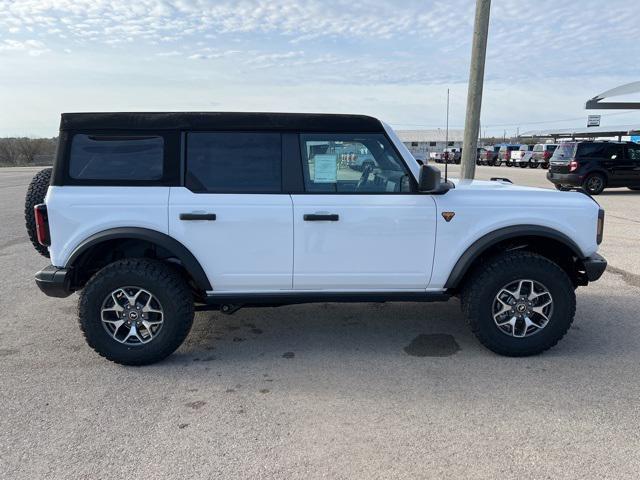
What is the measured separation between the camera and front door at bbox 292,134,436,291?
368 cm

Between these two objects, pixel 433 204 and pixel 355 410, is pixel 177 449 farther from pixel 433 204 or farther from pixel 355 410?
pixel 433 204

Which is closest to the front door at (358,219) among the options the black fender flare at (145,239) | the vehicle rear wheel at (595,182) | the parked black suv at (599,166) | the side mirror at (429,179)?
the side mirror at (429,179)

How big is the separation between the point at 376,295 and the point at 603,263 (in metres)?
1.81

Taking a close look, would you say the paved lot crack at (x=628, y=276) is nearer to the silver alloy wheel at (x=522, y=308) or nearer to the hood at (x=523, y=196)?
the hood at (x=523, y=196)

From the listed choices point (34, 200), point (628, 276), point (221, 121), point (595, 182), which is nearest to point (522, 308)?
point (221, 121)

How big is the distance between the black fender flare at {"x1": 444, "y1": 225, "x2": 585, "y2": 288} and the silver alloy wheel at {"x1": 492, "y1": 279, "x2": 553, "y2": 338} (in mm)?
369

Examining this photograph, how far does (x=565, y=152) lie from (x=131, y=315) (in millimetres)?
16376

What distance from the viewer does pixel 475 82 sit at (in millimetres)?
7512

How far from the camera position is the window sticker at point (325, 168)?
376 centimetres

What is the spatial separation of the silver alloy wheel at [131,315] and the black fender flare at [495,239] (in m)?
2.29

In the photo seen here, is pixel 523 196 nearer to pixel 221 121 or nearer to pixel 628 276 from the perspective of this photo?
pixel 221 121

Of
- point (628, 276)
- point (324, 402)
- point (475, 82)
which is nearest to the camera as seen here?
point (324, 402)

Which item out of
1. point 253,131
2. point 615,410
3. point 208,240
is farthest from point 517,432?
point 253,131

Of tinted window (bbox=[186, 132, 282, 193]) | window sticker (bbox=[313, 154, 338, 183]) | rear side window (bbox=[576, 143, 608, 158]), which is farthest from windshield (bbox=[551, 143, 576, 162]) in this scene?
tinted window (bbox=[186, 132, 282, 193])
